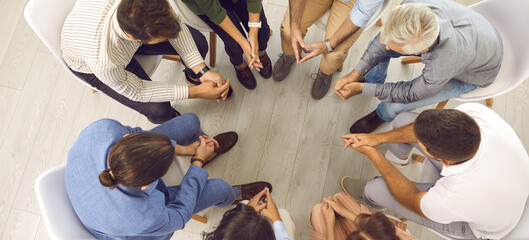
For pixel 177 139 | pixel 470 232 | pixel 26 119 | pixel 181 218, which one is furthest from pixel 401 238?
pixel 26 119

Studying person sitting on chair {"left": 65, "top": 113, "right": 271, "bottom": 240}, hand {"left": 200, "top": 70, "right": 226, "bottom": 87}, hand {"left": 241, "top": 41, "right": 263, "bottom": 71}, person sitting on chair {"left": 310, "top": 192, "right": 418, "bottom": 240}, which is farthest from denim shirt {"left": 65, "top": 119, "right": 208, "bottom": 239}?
hand {"left": 241, "top": 41, "right": 263, "bottom": 71}

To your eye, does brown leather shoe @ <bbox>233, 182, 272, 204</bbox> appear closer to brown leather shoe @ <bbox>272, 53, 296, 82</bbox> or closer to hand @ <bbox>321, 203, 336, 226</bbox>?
hand @ <bbox>321, 203, 336, 226</bbox>

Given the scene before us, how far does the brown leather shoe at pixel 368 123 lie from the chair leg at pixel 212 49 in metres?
1.09

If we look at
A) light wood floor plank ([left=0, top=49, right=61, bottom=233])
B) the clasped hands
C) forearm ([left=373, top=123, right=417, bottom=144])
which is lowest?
light wood floor plank ([left=0, top=49, right=61, bottom=233])

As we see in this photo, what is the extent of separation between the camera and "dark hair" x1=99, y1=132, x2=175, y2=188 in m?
1.18

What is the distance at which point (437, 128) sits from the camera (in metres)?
1.25

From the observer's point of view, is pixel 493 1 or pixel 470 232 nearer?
pixel 470 232

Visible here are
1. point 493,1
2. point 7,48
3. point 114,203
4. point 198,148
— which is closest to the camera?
point 114,203

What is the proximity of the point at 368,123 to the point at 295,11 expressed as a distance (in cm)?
88

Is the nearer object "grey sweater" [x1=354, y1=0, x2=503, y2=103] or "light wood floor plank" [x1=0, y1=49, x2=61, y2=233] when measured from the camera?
"grey sweater" [x1=354, y1=0, x2=503, y2=103]

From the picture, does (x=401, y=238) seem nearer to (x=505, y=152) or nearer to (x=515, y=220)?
(x=515, y=220)

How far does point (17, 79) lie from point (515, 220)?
3.05 meters

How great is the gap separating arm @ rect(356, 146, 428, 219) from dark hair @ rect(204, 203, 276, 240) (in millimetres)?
691

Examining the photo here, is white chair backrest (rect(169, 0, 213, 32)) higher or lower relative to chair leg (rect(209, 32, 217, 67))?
higher
